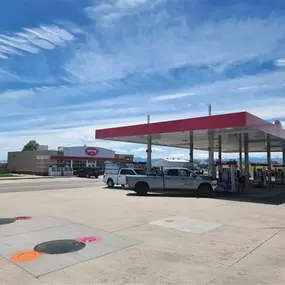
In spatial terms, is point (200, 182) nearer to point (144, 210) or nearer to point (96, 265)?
point (144, 210)

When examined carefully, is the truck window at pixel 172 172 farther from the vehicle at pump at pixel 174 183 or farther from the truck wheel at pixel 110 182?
the truck wheel at pixel 110 182

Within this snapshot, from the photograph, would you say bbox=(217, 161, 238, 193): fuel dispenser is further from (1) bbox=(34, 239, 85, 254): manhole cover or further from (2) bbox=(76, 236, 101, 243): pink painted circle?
(1) bbox=(34, 239, 85, 254): manhole cover

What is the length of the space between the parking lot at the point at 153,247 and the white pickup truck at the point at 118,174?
1424 centimetres

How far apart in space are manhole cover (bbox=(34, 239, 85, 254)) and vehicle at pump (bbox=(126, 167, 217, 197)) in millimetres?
13121

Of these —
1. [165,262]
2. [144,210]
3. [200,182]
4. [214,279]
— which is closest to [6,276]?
[165,262]

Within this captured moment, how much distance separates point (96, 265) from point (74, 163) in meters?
59.7

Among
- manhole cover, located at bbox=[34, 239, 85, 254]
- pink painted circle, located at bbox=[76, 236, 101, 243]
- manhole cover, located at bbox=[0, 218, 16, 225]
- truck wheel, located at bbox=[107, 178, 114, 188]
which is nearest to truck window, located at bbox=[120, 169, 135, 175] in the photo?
truck wheel, located at bbox=[107, 178, 114, 188]

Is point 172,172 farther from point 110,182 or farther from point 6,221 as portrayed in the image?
point 6,221

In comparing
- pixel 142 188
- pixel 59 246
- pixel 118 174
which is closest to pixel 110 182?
pixel 118 174

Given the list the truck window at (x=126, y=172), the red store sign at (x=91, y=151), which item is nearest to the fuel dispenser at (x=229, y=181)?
the truck window at (x=126, y=172)

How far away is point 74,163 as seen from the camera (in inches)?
2554

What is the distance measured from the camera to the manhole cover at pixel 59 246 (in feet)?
24.8

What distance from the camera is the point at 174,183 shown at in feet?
69.4

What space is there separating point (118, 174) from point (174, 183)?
8378 millimetres
